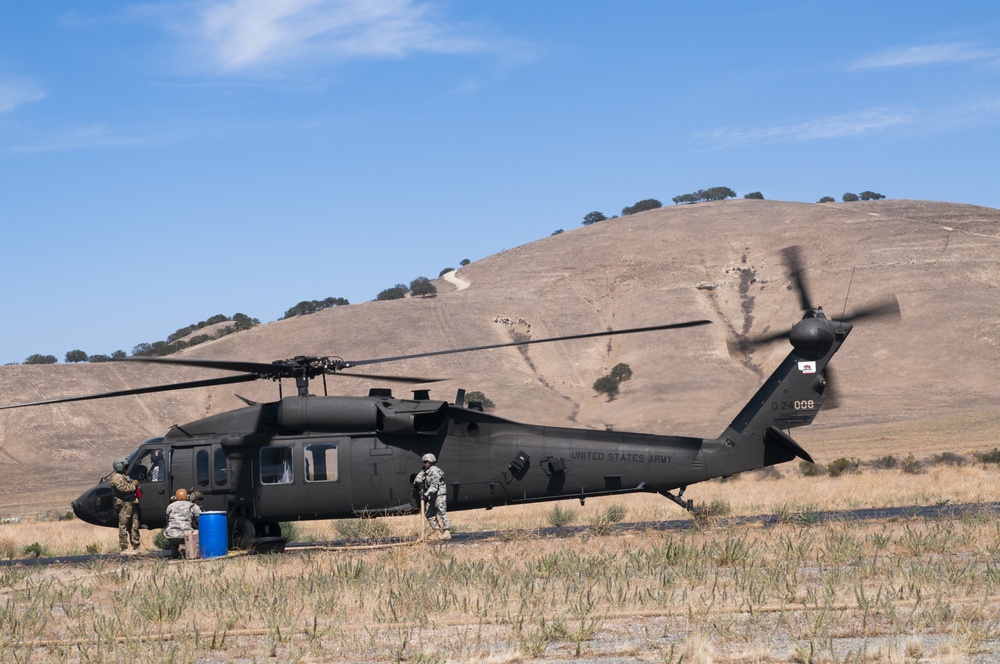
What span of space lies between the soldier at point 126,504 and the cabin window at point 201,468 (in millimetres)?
1181

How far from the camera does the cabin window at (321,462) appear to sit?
19.1 metres

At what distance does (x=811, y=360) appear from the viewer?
19.6m

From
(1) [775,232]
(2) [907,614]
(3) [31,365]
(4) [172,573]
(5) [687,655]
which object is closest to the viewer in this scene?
(5) [687,655]

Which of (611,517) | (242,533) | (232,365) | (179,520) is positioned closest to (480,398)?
(611,517)

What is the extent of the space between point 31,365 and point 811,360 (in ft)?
264

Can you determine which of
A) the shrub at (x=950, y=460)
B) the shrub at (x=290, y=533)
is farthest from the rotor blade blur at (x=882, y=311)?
the shrub at (x=950, y=460)

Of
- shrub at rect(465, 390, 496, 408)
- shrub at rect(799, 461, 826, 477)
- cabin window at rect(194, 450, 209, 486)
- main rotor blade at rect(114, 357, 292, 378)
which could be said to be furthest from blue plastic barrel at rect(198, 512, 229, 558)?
shrub at rect(465, 390, 496, 408)

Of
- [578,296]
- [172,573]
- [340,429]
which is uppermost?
[578,296]

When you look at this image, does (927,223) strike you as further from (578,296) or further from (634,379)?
(634,379)

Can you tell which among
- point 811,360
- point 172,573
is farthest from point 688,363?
point 172,573

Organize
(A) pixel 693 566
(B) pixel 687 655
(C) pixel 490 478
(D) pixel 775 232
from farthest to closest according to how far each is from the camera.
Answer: (D) pixel 775 232 → (C) pixel 490 478 → (A) pixel 693 566 → (B) pixel 687 655

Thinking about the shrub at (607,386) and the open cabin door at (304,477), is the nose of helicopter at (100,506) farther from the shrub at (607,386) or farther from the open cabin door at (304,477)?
the shrub at (607,386)

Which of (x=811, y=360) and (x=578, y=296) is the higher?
(x=578, y=296)

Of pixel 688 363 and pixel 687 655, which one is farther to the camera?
pixel 688 363
